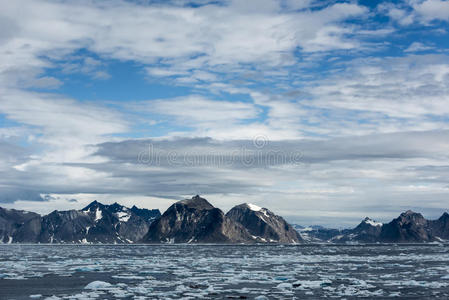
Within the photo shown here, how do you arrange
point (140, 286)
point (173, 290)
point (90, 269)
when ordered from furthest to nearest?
point (90, 269), point (140, 286), point (173, 290)

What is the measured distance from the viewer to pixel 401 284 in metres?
48.6

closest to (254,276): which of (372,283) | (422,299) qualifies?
(372,283)

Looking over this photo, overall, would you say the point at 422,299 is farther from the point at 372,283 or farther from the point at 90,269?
the point at 90,269

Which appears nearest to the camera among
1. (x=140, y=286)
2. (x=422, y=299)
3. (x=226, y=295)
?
(x=422, y=299)

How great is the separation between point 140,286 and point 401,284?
24286 mm

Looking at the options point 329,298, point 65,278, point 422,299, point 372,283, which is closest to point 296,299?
point 329,298

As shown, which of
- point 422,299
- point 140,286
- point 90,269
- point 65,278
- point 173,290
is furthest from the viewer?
point 90,269

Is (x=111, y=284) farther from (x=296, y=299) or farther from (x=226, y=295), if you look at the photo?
(x=296, y=299)

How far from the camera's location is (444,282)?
49938 millimetres

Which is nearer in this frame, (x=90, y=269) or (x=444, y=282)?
(x=444, y=282)

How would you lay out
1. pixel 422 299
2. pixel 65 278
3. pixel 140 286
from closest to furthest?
pixel 422 299 → pixel 140 286 → pixel 65 278

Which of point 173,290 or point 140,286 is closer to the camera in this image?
point 173,290

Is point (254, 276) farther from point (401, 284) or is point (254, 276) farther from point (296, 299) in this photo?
point (296, 299)

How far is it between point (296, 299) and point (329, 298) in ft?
8.33
